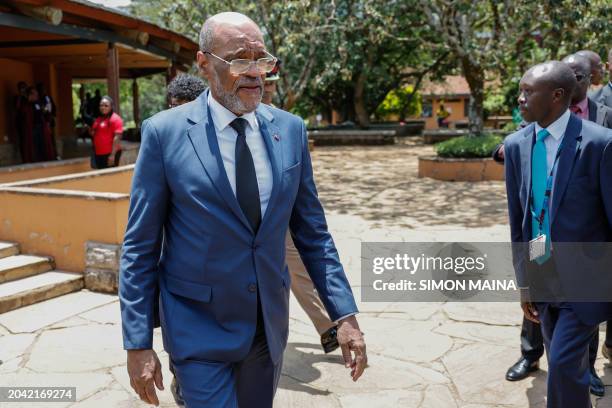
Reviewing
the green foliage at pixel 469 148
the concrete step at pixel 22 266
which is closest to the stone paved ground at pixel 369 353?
the concrete step at pixel 22 266

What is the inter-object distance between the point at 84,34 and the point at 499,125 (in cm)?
2900

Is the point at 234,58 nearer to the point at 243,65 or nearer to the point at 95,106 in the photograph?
the point at 243,65

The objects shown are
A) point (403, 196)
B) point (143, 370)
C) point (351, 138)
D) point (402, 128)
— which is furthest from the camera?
point (402, 128)

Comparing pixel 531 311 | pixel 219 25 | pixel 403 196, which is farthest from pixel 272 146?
pixel 403 196

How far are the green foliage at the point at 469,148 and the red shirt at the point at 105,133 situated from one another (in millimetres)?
6832

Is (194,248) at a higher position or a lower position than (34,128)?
lower

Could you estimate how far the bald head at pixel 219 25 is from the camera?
226 cm

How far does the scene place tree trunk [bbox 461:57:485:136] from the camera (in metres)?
14.7

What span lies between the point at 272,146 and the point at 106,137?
8.55 m

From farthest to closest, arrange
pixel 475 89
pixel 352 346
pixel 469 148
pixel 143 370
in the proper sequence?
1. pixel 475 89
2. pixel 469 148
3. pixel 352 346
4. pixel 143 370

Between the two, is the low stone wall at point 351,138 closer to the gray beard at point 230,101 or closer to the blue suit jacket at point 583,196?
the blue suit jacket at point 583,196

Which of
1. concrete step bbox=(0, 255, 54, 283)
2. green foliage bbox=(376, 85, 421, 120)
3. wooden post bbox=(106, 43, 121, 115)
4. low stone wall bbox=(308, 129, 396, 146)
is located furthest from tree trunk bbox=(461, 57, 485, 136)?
green foliage bbox=(376, 85, 421, 120)

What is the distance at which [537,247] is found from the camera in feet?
10.4

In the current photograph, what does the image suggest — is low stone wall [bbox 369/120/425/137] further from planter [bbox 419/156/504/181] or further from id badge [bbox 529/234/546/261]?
id badge [bbox 529/234/546/261]
